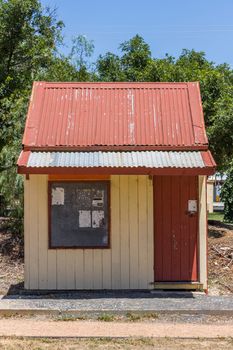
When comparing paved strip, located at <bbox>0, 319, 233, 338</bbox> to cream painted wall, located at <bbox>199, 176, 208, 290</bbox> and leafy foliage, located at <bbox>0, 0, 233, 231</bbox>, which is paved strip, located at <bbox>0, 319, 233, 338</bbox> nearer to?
cream painted wall, located at <bbox>199, 176, 208, 290</bbox>

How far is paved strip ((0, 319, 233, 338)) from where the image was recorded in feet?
26.1

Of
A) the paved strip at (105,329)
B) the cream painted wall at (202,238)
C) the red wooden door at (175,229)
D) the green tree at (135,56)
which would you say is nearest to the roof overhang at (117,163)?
the red wooden door at (175,229)

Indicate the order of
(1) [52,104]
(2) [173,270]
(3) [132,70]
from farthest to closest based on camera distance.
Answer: (3) [132,70]
(1) [52,104]
(2) [173,270]

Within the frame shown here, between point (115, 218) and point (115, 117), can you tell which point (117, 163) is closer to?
point (115, 218)

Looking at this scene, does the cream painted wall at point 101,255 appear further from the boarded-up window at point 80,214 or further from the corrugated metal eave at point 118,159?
the corrugated metal eave at point 118,159

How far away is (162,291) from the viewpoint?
10844mm

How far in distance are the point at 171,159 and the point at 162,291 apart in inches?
94.3

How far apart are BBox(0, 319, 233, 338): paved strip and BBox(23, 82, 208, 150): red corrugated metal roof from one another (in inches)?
136

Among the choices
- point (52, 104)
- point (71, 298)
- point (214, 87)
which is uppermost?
point (214, 87)

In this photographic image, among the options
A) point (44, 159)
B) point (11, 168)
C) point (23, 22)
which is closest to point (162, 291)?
point (44, 159)

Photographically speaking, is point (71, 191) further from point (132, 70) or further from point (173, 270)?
point (132, 70)

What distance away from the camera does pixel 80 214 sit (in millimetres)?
10891

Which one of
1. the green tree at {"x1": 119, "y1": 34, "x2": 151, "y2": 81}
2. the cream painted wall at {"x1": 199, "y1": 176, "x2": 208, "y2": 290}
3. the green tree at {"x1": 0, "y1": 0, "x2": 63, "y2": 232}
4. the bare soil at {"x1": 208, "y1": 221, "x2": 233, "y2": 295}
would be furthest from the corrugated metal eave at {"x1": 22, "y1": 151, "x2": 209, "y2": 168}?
the green tree at {"x1": 119, "y1": 34, "x2": 151, "y2": 81}

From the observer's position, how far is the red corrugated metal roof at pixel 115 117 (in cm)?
1098
